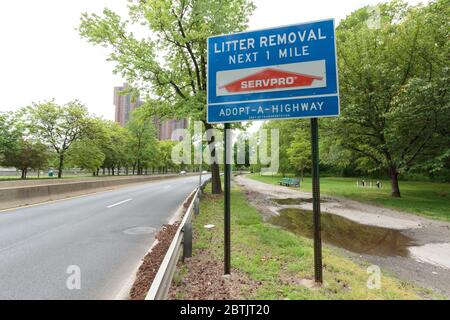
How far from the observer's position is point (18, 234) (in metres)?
6.87

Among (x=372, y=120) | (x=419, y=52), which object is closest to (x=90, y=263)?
(x=372, y=120)

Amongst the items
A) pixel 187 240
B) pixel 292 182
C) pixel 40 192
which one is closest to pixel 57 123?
pixel 40 192

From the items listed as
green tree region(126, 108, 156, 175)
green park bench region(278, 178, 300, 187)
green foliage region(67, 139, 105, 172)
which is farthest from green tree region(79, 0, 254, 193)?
green tree region(126, 108, 156, 175)

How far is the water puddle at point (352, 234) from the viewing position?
6561mm

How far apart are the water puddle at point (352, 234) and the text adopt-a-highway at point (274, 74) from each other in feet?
14.5

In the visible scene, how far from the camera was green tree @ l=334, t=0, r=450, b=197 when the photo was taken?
44.9 ft

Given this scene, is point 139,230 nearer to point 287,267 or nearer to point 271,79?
point 287,267

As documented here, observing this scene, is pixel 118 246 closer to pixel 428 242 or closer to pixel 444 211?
Answer: pixel 428 242

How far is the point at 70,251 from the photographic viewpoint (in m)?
5.61

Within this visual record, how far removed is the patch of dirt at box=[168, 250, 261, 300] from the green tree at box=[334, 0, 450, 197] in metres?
13.4

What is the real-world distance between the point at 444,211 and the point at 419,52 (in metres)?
9.53

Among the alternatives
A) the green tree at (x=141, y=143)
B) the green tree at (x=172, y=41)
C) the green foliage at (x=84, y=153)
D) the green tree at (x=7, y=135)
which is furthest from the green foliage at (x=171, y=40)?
the green tree at (x=141, y=143)

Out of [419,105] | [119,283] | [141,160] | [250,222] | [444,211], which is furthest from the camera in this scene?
[141,160]
